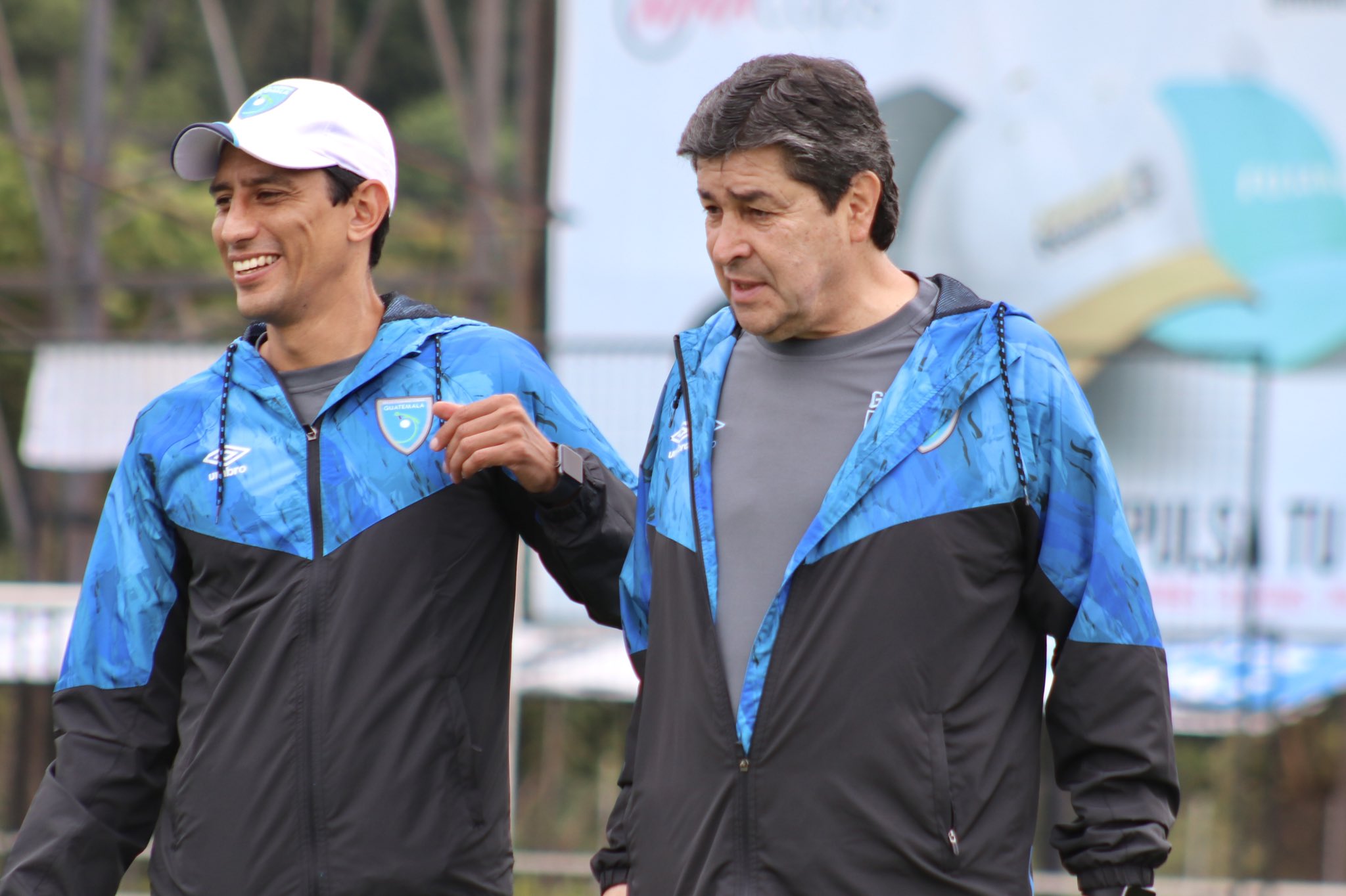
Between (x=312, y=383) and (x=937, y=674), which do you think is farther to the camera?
(x=312, y=383)

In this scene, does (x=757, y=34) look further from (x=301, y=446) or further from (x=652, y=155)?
(x=301, y=446)

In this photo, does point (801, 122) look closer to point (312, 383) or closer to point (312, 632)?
point (312, 383)

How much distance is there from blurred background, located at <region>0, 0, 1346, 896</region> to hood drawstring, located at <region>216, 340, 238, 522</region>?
399 centimetres

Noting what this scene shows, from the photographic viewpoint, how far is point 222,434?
298 cm

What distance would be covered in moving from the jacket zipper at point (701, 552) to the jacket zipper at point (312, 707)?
2.11ft

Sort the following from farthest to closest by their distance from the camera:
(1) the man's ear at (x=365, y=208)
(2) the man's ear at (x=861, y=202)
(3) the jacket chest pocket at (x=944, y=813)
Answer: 1. (1) the man's ear at (x=365, y=208)
2. (2) the man's ear at (x=861, y=202)
3. (3) the jacket chest pocket at (x=944, y=813)

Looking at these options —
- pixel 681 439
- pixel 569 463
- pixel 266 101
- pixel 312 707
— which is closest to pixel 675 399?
pixel 681 439

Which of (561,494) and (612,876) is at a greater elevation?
(561,494)

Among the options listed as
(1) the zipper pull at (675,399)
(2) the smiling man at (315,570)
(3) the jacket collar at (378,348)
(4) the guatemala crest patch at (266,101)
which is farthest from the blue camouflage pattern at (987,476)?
(4) the guatemala crest patch at (266,101)

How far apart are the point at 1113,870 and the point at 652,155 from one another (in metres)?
6.75

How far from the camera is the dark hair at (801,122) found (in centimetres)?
257

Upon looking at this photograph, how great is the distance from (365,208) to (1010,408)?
1299 millimetres

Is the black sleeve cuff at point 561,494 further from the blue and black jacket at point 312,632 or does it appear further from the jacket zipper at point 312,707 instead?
the jacket zipper at point 312,707

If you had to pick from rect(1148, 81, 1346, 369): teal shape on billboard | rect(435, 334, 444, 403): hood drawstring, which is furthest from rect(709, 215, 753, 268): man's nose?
rect(1148, 81, 1346, 369): teal shape on billboard
